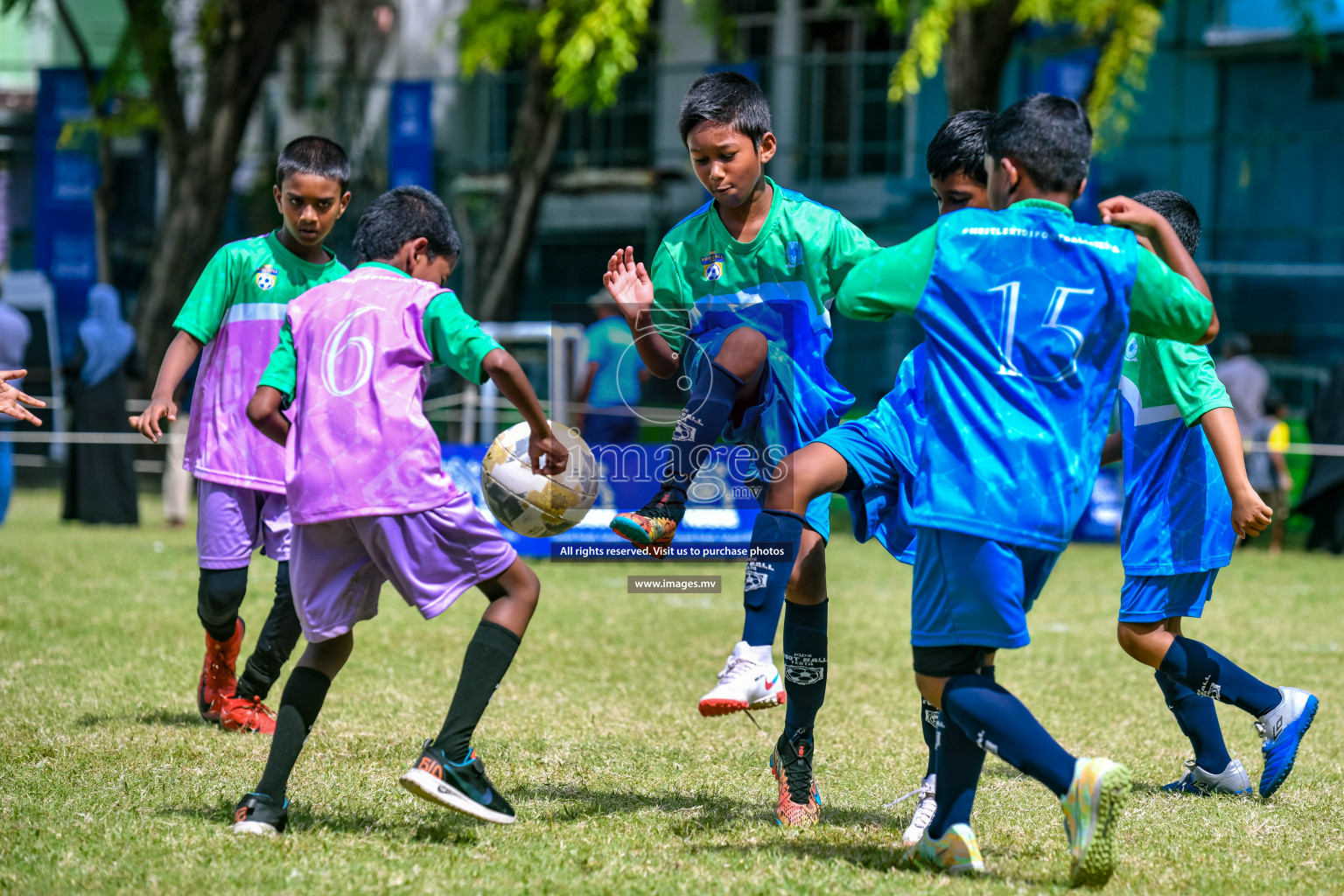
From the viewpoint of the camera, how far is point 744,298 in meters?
4.23

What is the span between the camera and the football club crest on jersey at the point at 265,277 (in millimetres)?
5078

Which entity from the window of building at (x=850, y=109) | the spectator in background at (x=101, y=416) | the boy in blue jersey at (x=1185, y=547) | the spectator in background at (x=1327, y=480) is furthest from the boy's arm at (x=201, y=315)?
the window of building at (x=850, y=109)

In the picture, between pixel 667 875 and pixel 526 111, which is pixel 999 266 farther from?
pixel 526 111

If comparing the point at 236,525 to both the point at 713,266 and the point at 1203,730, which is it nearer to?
the point at 713,266

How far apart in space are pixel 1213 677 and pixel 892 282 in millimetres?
2063

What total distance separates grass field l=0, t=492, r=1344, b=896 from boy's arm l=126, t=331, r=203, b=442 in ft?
3.70

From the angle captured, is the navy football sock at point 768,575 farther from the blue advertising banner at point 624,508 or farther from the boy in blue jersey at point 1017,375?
the blue advertising banner at point 624,508

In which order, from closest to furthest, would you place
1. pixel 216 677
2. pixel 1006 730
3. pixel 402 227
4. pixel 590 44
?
pixel 1006 730 < pixel 402 227 < pixel 216 677 < pixel 590 44

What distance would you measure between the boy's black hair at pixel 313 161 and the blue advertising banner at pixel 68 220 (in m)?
15.1

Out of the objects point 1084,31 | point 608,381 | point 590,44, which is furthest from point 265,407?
point 1084,31

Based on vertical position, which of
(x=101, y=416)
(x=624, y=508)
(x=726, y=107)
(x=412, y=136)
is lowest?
(x=624, y=508)

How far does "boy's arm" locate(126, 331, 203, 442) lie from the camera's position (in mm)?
4617

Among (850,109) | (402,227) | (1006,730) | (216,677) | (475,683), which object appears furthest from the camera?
(850,109)

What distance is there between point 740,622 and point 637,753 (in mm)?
3629
